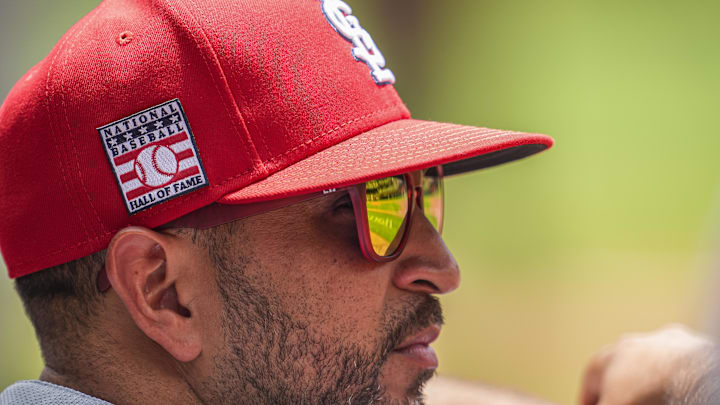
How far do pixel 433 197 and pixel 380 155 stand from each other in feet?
1.51

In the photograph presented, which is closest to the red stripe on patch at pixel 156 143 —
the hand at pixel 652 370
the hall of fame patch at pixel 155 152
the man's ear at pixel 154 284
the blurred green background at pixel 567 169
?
the hall of fame patch at pixel 155 152

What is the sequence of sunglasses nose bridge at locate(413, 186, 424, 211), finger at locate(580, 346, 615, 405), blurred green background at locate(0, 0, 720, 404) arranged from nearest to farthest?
sunglasses nose bridge at locate(413, 186, 424, 211) → finger at locate(580, 346, 615, 405) → blurred green background at locate(0, 0, 720, 404)

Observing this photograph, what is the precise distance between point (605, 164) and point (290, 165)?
4.47m

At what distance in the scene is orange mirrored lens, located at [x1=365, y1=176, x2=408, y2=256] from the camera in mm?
1412

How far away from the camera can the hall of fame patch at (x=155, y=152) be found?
1276 millimetres

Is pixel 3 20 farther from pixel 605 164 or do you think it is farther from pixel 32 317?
pixel 605 164

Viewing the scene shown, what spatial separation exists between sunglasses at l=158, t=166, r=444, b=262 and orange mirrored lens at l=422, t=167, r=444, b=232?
0.05 m

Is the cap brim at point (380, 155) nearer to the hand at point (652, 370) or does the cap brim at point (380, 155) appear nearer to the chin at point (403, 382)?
the chin at point (403, 382)

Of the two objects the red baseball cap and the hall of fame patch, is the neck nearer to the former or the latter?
the red baseball cap

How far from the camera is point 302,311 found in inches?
54.6

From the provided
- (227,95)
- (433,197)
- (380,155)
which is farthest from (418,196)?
(227,95)

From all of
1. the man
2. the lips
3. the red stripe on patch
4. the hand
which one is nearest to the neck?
the man

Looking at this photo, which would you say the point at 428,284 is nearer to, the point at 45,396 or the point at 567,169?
the point at 45,396

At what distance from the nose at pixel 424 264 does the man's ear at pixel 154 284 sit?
0.45 m
